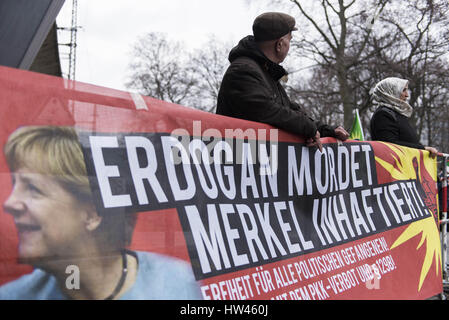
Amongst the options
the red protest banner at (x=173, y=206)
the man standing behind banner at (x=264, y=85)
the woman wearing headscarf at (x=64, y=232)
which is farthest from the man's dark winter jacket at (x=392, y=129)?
the woman wearing headscarf at (x=64, y=232)

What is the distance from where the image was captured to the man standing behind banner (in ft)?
10.3

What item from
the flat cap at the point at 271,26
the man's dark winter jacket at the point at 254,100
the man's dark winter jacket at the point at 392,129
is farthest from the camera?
the man's dark winter jacket at the point at 392,129

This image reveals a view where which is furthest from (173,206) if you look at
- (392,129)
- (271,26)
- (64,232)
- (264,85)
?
(392,129)

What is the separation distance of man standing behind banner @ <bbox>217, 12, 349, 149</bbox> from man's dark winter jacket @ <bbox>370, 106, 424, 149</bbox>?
4.47 feet

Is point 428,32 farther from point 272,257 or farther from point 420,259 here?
point 272,257

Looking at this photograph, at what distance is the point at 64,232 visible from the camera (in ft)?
6.47

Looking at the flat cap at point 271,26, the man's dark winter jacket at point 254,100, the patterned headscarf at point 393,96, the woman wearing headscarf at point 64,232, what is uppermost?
the flat cap at point 271,26

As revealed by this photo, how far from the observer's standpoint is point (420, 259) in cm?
404

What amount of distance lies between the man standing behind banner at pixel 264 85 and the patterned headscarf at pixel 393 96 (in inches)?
66.0

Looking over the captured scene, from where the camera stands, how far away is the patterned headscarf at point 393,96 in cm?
501

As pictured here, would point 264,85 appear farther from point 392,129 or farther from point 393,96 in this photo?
point 393,96

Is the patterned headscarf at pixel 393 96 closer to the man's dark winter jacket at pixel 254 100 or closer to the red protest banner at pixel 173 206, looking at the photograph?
the red protest banner at pixel 173 206
